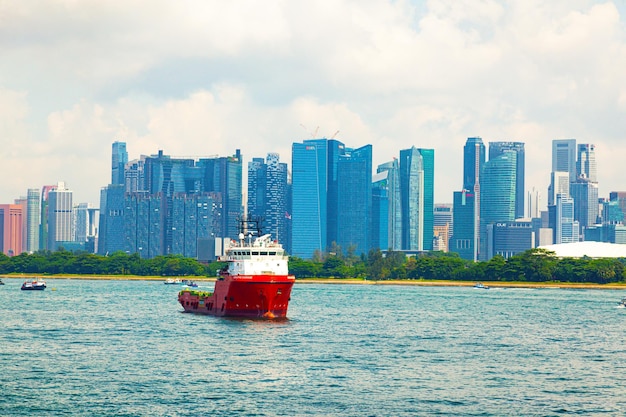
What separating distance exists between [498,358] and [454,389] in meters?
23.3

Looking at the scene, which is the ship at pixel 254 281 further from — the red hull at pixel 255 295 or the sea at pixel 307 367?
the sea at pixel 307 367

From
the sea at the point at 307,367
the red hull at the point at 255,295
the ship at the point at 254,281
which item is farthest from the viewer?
the ship at the point at 254,281

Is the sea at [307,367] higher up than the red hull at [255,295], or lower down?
lower down

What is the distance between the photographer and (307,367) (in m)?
100

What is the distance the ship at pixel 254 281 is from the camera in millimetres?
141125

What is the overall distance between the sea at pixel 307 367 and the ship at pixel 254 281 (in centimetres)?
248

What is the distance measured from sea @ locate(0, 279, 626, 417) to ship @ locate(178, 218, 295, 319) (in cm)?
248

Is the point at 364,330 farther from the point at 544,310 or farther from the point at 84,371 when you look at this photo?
the point at 544,310

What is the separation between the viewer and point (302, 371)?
321 feet

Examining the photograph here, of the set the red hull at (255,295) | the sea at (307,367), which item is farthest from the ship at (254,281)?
the sea at (307,367)

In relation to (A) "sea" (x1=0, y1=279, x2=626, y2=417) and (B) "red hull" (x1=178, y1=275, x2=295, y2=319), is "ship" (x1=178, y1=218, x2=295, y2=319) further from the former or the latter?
(A) "sea" (x1=0, y1=279, x2=626, y2=417)

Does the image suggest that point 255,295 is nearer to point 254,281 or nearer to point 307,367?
point 254,281

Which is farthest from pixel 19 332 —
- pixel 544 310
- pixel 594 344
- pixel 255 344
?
pixel 544 310

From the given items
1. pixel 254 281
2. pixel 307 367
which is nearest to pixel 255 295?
pixel 254 281
